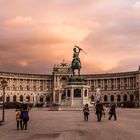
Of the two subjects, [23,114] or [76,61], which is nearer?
[23,114]

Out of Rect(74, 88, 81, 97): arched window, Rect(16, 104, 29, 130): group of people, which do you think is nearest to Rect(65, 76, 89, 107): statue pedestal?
Rect(74, 88, 81, 97): arched window

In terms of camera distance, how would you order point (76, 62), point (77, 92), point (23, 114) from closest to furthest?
point (23, 114)
point (77, 92)
point (76, 62)

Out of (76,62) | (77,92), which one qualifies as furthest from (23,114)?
(76,62)

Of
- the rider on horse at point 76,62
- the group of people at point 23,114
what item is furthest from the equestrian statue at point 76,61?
the group of people at point 23,114

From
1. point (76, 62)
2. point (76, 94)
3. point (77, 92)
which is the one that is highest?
point (76, 62)

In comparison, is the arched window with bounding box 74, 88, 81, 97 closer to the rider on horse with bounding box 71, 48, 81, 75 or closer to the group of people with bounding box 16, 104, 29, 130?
the rider on horse with bounding box 71, 48, 81, 75

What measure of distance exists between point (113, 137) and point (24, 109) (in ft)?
33.0

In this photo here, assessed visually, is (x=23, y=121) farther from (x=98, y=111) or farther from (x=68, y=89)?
(x=68, y=89)

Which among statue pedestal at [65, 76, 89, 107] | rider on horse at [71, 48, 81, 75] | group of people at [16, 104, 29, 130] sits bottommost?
group of people at [16, 104, 29, 130]

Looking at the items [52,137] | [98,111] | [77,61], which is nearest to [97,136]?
[52,137]

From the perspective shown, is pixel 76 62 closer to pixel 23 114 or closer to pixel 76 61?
pixel 76 61

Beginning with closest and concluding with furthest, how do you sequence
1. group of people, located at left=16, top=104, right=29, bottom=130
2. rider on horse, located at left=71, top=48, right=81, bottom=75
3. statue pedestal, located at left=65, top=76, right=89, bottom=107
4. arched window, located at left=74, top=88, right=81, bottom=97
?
group of people, located at left=16, top=104, right=29, bottom=130
statue pedestal, located at left=65, top=76, right=89, bottom=107
arched window, located at left=74, top=88, right=81, bottom=97
rider on horse, located at left=71, top=48, right=81, bottom=75

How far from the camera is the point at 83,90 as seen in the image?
106438 millimetres

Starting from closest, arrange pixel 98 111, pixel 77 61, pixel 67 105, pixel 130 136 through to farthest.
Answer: pixel 130 136, pixel 98 111, pixel 67 105, pixel 77 61
